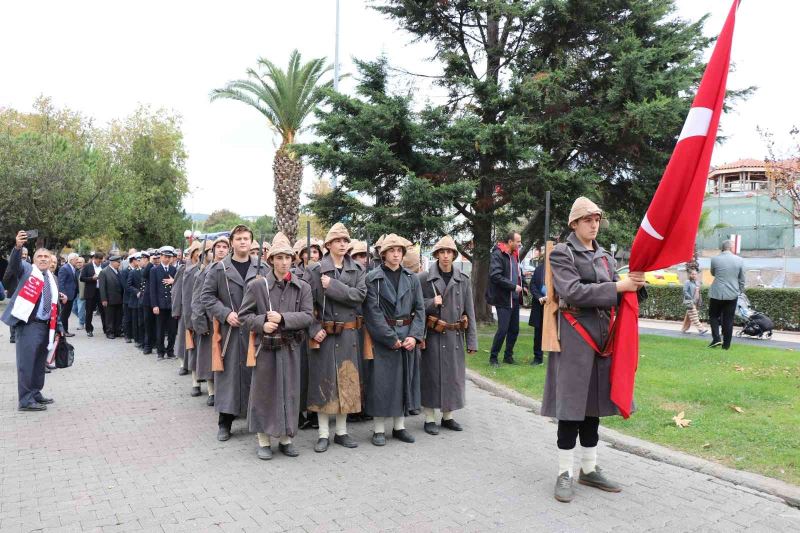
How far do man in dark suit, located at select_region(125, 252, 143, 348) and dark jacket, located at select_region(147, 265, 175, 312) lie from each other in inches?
74.5

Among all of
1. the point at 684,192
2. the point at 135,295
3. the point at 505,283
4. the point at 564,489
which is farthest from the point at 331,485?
the point at 135,295

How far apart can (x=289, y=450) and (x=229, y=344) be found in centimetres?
141

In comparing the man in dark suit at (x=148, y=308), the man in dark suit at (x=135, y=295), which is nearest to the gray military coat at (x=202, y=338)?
the man in dark suit at (x=148, y=308)

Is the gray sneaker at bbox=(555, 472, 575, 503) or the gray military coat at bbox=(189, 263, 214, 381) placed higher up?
the gray military coat at bbox=(189, 263, 214, 381)

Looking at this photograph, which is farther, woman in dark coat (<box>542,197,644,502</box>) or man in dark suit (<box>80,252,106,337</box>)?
man in dark suit (<box>80,252,106,337</box>)

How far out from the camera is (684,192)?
4.40 metres

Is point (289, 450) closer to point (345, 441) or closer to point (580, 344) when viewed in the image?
point (345, 441)

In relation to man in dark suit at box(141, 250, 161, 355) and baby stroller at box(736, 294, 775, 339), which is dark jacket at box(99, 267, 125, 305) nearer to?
man in dark suit at box(141, 250, 161, 355)

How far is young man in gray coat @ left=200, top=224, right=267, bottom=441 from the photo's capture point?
662 cm

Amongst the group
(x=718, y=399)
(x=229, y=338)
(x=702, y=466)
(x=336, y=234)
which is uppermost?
(x=336, y=234)

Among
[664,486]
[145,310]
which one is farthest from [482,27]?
[664,486]

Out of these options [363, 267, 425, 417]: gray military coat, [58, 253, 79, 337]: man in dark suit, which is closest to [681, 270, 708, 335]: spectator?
[363, 267, 425, 417]: gray military coat

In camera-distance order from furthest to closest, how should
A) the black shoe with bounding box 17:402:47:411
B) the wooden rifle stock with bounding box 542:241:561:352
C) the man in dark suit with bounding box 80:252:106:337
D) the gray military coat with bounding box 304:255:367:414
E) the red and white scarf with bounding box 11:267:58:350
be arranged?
the man in dark suit with bounding box 80:252:106:337 → the black shoe with bounding box 17:402:47:411 → the red and white scarf with bounding box 11:267:58:350 → the gray military coat with bounding box 304:255:367:414 → the wooden rifle stock with bounding box 542:241:561:352

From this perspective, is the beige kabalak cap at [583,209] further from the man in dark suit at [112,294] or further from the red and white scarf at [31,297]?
the man in dark suit at [112,294]
